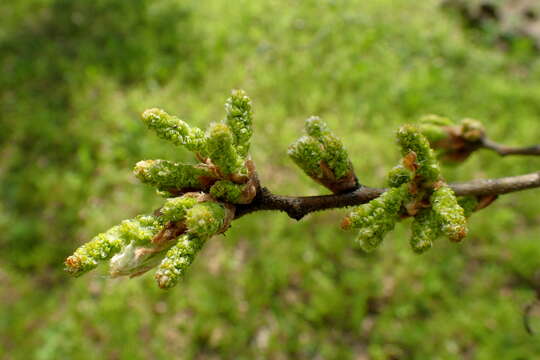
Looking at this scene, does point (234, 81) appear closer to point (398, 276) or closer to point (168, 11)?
point (168, 11)

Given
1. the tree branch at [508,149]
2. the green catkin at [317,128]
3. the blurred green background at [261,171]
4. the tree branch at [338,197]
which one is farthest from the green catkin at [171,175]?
the blurred green background at [261,171]

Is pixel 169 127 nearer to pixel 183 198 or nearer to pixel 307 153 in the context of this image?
pixel 183 198

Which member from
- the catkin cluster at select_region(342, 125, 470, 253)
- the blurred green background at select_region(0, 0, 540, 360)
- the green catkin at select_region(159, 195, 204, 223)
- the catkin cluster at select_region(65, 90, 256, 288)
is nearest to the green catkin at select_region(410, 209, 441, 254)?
the catkin cluster at select_region(342, 125, 470, 253)

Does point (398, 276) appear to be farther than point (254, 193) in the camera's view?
Yes

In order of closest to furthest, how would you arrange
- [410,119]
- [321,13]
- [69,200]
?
[69,200] < [410,119] < [321,13]

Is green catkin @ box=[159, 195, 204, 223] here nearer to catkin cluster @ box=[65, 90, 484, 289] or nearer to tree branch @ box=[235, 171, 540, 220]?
catkin cluster @ box=[65, 90, 484, 289]

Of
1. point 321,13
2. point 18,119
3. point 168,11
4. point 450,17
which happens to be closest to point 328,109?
point 321,13
